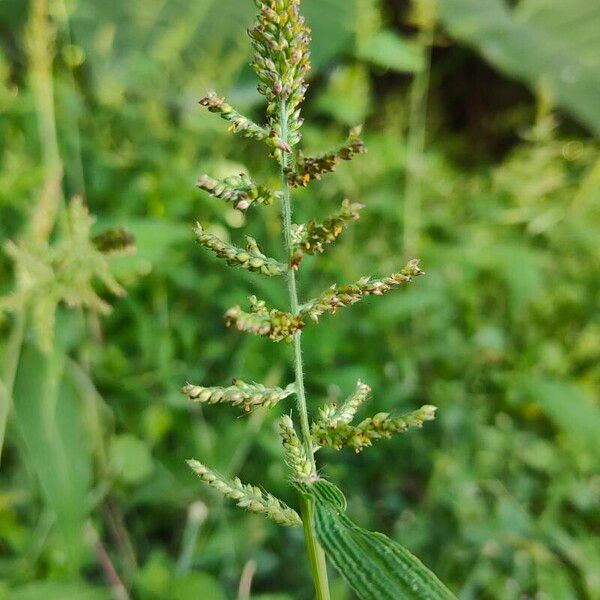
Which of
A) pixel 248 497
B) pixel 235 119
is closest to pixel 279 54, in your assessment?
pixel 235 119

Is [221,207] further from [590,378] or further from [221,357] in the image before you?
[590,378]

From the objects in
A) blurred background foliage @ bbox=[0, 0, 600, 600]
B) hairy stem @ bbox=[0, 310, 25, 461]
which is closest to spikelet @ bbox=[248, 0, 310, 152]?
blurred background foliage @ bbox=[0, 0, 600, 600]

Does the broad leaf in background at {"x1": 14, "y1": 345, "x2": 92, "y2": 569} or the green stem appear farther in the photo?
the broad leaf in background at {"x1": 14, "y1": 345, "x2": 92, "y2": 569}

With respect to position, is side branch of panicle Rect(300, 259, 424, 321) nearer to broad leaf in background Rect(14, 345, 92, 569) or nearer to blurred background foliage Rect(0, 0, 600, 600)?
blurred background foliage Rect(0, 0, 600, 600)

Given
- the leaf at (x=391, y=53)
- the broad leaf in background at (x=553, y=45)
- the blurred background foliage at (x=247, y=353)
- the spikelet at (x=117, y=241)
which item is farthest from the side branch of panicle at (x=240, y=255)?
the broad leaf in background at (x=553, y=45)

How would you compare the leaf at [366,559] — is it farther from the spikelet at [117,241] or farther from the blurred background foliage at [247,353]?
the blurred background foliage at [247,353]

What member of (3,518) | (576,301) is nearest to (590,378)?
(576,301)
